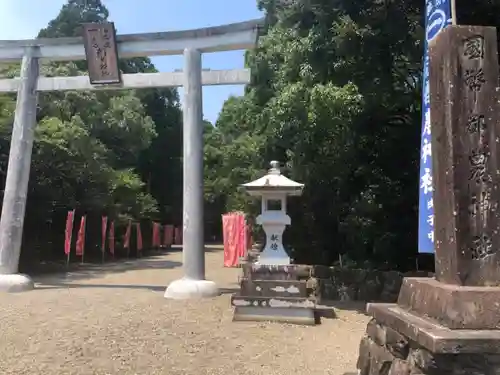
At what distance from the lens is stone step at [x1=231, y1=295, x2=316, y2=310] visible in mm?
7477

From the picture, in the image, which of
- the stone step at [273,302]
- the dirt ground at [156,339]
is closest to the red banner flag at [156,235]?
the dirt ground at [156,339]

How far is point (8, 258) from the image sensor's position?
1010 centimetres

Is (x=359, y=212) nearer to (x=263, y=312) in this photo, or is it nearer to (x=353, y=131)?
(x=353, y=131)

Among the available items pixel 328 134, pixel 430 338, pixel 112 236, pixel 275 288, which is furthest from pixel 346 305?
pixel 112 236

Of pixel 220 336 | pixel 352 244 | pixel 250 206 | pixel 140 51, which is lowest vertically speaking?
pixel 220 336

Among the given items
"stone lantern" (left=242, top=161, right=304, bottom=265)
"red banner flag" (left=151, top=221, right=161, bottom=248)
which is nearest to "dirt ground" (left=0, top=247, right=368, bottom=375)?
"stone lantern" (left=242, top=161, right=304, bottom=265)

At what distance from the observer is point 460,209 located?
122 inches

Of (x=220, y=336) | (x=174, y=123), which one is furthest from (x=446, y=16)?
(x=174, y=123)

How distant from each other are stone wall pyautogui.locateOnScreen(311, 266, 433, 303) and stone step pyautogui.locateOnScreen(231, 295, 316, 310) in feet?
8.19

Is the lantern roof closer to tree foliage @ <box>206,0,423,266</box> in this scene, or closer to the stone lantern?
the stone lantern

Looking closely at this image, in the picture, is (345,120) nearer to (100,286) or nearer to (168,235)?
(100,286)

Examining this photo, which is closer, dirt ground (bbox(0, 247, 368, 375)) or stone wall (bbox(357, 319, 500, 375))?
stone wall (bbox(357, 319, 500, 375))

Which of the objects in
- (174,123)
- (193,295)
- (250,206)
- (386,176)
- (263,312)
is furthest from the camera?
(174,123)

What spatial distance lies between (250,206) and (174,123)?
2044 cm
